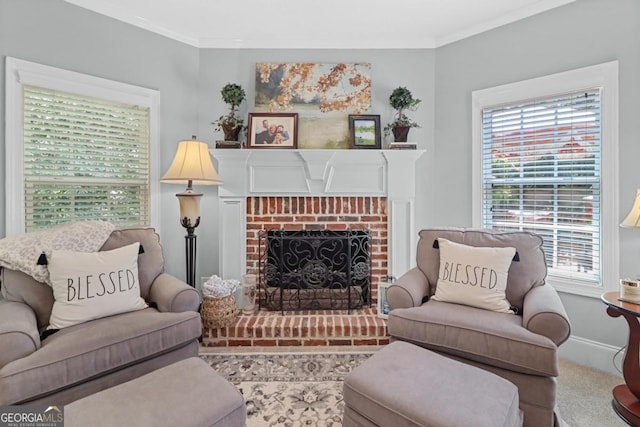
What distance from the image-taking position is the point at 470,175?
2949 mm

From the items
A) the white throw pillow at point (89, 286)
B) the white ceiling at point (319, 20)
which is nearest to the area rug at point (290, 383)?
the white throw pillow at point (89, 286)

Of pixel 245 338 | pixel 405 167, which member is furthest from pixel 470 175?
pixel 245 338

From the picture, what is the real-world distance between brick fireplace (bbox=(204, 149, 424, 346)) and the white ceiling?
1100 mm

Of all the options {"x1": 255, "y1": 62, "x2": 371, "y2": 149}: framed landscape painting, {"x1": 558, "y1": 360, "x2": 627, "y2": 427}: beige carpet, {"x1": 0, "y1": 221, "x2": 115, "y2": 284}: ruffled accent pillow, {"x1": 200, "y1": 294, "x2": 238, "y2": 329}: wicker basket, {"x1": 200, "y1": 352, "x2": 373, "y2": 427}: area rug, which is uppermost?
{"x1": 255, "y1": 62, "x2": 371, "y2": 149}: framed landscape painting

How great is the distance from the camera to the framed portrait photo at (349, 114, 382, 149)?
2994mm

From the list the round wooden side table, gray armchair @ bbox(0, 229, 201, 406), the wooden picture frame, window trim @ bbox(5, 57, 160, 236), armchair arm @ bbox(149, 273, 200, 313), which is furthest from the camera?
the wooden picture frame

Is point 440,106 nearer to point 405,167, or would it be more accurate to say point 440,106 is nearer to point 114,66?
point 405,167

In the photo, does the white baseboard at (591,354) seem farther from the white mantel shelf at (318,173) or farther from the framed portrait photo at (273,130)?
the framed portrait photo at (273,130)

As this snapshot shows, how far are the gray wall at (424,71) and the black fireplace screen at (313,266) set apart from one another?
0.61 m

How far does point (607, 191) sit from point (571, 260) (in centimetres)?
57

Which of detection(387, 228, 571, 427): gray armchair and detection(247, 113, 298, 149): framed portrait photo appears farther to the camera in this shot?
detection(247, 113, 298, 149): framed portrait photo

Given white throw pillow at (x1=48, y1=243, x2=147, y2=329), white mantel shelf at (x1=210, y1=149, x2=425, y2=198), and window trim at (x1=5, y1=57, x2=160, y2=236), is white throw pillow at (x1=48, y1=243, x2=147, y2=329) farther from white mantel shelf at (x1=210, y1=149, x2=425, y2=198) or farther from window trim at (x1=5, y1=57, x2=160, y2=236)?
white mantel shelf at (x1=210, y1=149, x2=425, y2=198)

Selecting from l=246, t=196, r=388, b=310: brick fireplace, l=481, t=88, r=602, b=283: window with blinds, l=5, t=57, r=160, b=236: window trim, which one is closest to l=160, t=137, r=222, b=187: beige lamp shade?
l=246, t=196, r=388, b=310: brick fireplace

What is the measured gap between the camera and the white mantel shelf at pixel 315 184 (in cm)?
291
